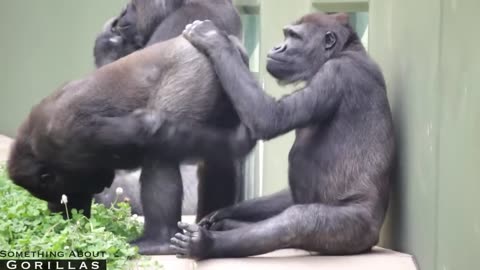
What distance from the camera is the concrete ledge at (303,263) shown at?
4445 millimetres

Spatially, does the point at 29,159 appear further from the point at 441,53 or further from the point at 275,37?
the point at 275,37

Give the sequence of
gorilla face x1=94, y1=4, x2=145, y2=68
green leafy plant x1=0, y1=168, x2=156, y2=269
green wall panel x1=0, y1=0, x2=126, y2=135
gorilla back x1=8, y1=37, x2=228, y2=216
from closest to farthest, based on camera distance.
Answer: green leafy plant x1=0, y1=168, x2=156, y2=269, gorilla back x1=8, y1=37, x2=228, y2=216, gorilla face x1=94, y1=4, x2=145, y2=68, green wall panel x1=0, y1=0, x2=126, y2=135

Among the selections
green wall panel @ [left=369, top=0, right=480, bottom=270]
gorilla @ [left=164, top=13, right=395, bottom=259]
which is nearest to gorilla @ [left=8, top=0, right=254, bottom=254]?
gorilla @ [left=164, top=13, right=395, bottom=259]

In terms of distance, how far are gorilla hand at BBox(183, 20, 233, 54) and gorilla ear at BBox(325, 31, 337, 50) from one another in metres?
0.45

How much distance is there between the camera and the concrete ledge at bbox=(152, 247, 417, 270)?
445 centimetres

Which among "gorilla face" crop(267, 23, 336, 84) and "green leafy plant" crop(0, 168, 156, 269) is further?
"gorilla face" crop(267, 23, 336, 84)

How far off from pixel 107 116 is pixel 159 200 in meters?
0.45

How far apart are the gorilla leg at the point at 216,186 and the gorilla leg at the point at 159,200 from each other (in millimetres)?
539

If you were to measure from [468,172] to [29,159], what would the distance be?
6.97 feet

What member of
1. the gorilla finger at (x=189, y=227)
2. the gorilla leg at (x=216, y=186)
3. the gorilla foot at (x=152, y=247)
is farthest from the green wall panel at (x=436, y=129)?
the gorilla foot at (x=152, y=247)

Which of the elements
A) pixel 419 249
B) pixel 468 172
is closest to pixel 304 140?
pixel 419 249

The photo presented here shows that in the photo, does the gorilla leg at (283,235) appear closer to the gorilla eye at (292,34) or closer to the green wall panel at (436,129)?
the green wall panel at (436,129)

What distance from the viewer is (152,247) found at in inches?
192

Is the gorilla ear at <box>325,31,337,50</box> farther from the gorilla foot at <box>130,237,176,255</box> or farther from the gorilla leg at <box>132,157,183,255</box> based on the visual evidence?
the gorilla foot at <box>130,237,176,255</box>
